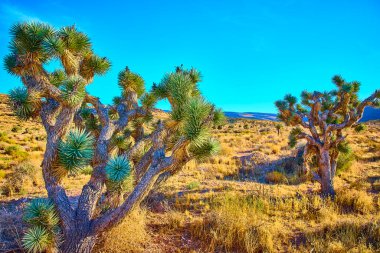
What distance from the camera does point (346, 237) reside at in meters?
4.95

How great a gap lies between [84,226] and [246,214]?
3.44 meters

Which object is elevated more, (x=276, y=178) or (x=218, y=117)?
(x=218, y=117)

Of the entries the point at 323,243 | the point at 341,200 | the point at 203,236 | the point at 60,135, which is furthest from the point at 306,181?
the point at 60,135

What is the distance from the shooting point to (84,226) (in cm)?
427

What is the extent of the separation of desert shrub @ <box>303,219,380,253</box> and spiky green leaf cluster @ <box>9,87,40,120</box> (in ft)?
17.9

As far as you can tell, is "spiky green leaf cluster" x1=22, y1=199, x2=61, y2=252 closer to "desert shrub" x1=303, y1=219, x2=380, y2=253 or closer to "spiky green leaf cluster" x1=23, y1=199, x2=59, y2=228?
"spiky green leaf cluster" x1=23, y1=199, x2=59, y2=228

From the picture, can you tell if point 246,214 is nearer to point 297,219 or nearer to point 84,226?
point 297,219

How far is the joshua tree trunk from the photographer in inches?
328

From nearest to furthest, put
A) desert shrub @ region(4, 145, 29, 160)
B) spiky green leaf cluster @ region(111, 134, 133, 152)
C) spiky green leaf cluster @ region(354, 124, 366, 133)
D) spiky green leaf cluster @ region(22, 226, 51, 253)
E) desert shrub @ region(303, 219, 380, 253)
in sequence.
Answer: spiky green leaf cluster @ region(22, 226, 51, 253), desert shrub @ region(303, 219, 380, 253), spiky green leaf cluster @ region(111, 134, 133, 152), spiky green leaf cluster @ region(354, 124, 366, 133), desert shrub @ region(4, 145, 29, 160)

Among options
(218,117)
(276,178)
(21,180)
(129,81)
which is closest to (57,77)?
(129,81)

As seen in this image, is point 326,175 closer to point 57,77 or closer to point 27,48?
point 57,77

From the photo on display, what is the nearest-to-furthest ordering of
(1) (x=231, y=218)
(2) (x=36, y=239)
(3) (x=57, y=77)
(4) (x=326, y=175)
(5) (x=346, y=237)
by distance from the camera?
(2) (x=36, y=239)
(5) (x=346, y=237)
(1) (x=231, y=218)
(3) (x=57, y=77)
(4) (x=326, y=175)

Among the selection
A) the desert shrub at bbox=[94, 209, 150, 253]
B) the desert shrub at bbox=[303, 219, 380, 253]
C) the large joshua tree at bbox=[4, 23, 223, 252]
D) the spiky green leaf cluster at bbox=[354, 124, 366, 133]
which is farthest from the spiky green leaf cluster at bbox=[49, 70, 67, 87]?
the spiky green leaf cluster at bbox=[354, 124, 366, 133]

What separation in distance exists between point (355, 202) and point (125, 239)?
625cm
